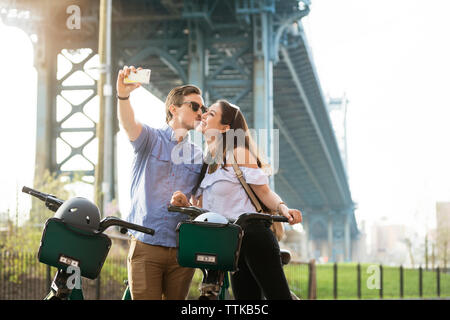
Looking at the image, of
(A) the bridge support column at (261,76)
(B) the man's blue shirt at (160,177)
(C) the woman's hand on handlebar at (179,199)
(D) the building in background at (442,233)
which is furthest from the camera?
(D) the building in background at (442,233)

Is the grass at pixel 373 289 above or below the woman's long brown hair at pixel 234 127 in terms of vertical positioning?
below

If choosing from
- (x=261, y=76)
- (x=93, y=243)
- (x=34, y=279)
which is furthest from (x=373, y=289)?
(x=93, y=243)

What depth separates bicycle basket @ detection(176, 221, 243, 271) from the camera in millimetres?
3174

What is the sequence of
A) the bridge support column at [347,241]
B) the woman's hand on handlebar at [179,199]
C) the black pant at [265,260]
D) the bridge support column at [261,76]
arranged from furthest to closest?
the bridge support column at [347,241], the bridge support column at [261,76], the black pant at [265,260], the woman's hand on handlebar at [179,199]

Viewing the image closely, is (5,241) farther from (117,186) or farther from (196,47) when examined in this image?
(196,47)

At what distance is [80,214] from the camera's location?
3.14 meters

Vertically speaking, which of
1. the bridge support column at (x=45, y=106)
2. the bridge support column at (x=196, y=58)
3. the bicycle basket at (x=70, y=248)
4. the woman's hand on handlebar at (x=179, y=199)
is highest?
the bridge support column at (x=196, y=58)

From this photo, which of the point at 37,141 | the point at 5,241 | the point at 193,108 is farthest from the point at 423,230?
the point at 193,108

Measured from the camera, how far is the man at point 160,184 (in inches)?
146

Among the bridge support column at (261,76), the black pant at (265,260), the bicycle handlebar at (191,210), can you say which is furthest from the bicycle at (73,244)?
the bridge support column at (261,76)

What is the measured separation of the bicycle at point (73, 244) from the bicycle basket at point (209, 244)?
356 millimetres

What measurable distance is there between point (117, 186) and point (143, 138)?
61.7 feet

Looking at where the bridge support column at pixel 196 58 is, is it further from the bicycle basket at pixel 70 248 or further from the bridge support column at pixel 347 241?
the bridge support column at pixel 347 241
